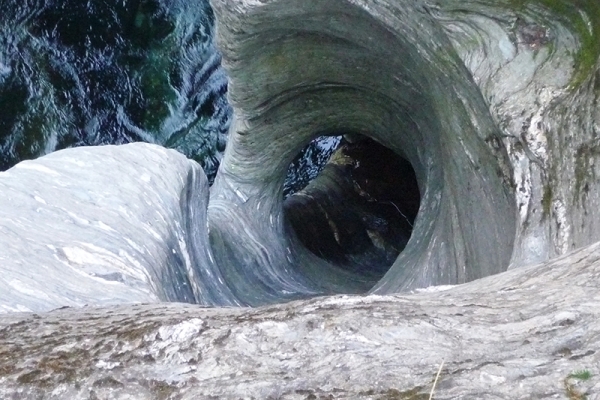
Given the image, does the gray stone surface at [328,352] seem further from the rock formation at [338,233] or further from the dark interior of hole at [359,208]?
the dark interior of hole at [359,208]

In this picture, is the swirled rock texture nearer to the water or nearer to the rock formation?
the rock formation

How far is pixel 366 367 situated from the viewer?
1153 millimetres

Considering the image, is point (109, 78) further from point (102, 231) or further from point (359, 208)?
point (102, 231)

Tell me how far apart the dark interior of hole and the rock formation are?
3 cm

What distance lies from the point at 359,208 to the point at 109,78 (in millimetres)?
2422

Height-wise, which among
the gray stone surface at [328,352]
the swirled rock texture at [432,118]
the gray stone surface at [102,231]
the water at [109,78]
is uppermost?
the water at [109,78]

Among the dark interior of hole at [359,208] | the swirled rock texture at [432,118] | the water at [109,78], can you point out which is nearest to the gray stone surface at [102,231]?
the swirled rock texture at [432,118]

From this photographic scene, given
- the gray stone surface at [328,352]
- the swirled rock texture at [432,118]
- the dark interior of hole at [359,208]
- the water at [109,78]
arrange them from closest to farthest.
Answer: the gray stone surface at [328,352] → the swirled rock texture at [432,118] → the dark interior of hole at [359,208] → the water at [109,78]

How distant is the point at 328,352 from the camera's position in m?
1.19

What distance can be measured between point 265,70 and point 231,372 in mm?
3052

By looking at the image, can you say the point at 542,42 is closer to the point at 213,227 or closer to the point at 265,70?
the point at 265,70

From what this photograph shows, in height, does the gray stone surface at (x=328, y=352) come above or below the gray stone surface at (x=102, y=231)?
below

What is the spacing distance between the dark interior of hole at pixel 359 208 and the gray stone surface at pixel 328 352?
419cm

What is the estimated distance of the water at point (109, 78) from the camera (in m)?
5.97
